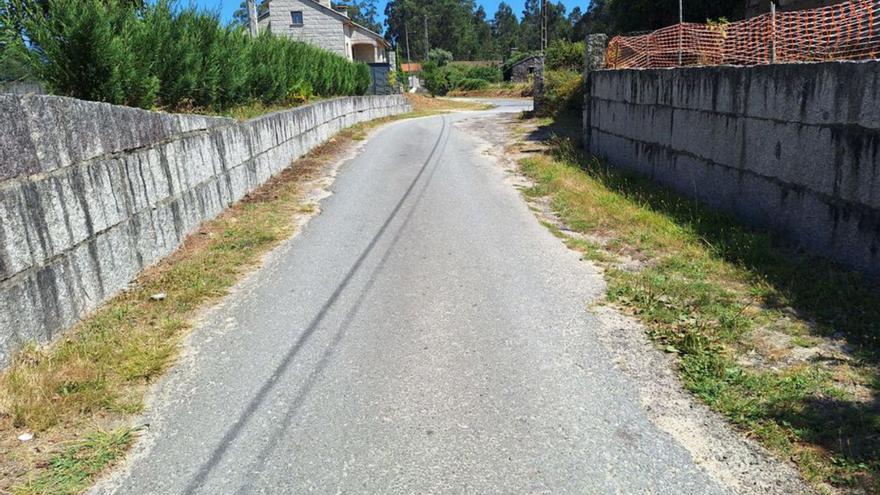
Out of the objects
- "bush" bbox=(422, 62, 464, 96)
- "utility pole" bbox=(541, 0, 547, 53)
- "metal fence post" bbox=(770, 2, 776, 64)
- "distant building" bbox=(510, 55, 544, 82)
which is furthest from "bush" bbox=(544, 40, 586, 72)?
"distant building" bbox=(510, 55, 544, 82)

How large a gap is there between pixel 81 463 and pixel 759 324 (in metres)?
4.52

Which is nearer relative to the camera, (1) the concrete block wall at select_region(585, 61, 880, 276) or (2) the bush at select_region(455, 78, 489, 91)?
(1) the concrete block wall at select_region(585, 61, 880, 276)

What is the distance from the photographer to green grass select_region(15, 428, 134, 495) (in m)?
3.09

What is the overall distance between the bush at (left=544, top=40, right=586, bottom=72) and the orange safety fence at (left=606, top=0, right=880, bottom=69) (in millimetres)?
17807

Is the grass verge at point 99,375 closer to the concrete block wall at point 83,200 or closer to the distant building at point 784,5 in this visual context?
the concrete block wall at point 83,200

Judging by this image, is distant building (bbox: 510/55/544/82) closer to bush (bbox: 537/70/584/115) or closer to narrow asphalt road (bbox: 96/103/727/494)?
bush (bbox: 537/70/584/115)

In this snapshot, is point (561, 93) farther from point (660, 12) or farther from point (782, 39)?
point (782, 39)

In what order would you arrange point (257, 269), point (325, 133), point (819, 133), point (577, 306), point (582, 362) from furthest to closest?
1. point (325, 133)
2. point (257, 269)
3. point (819, 133)
4. point (577, 306)
5. point (582, 362)

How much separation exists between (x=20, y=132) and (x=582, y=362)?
4287 millimetres

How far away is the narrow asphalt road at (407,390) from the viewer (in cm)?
318

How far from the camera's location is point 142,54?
Answer: 29.2ft

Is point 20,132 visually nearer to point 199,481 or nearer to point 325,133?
point 199,481

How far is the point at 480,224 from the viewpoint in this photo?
8.44 m

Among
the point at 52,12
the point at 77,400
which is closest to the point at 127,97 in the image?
the point at 52,12
